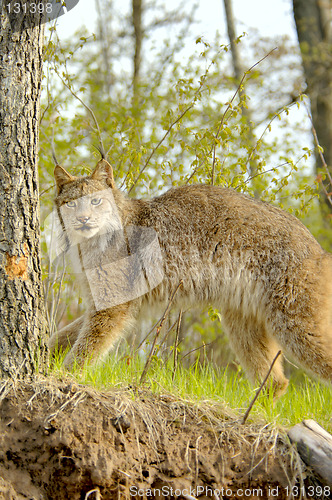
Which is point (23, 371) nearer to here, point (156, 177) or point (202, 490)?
point (202, 490)

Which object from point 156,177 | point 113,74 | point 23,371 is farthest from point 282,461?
point 113,74

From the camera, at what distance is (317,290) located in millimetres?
4191

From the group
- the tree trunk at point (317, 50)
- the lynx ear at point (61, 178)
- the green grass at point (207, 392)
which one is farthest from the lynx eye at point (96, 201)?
the tree trunk at point (317, 50)

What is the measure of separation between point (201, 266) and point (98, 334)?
1.07m

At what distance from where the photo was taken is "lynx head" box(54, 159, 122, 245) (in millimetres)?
4305

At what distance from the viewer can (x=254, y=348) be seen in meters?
4.69

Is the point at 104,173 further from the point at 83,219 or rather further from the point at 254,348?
the point at 254,348

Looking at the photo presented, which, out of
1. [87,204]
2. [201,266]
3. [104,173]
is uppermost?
[104,173]

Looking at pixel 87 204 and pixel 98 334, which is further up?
pixel 87 204

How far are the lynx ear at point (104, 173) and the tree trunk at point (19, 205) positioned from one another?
3.32ft

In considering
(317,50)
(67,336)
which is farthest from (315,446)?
(317,50)

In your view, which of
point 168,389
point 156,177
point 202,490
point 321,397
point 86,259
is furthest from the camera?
point 156,177

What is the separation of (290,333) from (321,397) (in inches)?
22.9

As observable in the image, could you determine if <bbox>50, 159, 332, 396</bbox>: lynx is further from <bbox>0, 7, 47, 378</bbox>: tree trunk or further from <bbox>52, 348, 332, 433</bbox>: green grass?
<bbox>0, 7, 47, 378</bbox>: tree trunk
